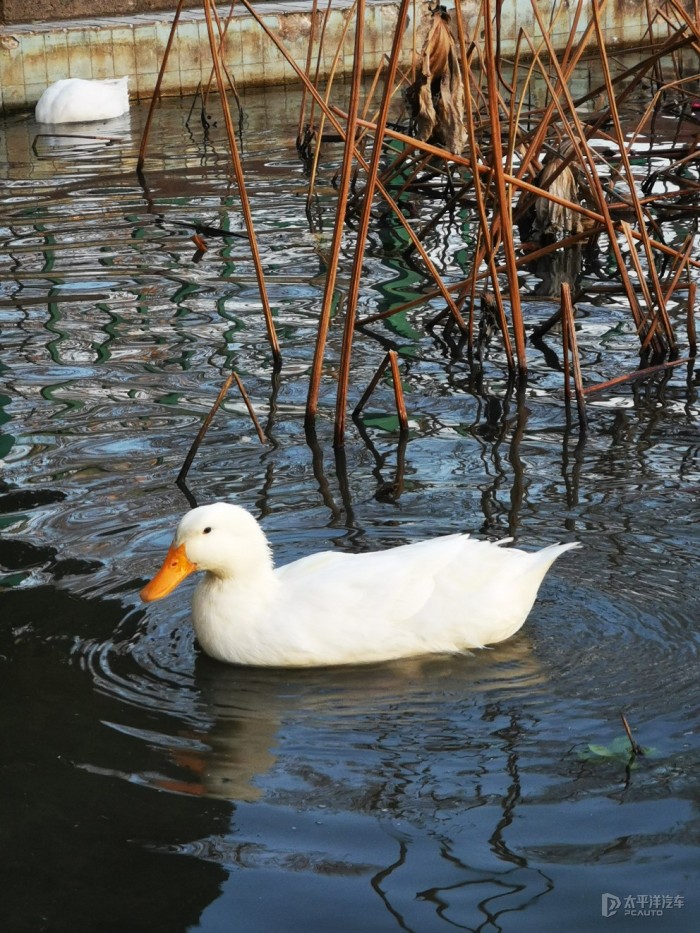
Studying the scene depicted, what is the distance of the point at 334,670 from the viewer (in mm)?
4309

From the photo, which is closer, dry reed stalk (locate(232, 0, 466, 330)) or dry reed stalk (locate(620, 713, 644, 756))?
dry reed stalk (locate(620, 713, 644, 756))

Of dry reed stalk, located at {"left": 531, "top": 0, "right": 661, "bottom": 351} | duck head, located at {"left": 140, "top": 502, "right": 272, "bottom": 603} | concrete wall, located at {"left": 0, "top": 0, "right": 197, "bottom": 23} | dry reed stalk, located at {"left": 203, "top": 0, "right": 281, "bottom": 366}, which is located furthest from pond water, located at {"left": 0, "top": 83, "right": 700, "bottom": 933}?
concrete wall, located at {"left": 0, "top": 0, "right": 197, "bottom": 23}

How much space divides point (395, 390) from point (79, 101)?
948cm

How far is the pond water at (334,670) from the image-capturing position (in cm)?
328

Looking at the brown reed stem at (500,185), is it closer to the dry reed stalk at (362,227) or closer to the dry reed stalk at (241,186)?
the dry reed stalk at (362,227)

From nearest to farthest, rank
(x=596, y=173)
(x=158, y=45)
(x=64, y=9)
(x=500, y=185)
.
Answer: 1. (x=500, y=185)
2. (x=596, y=173)
3. (x=158, y=45)
4. (x=64, y=9)

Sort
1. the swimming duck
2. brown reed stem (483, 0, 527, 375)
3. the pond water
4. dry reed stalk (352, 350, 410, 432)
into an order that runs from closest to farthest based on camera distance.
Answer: the pond water
the swimming duck
brown reed stem (483, 0, 527, 375)
dry reed stalk (352, 350, 410, 432)

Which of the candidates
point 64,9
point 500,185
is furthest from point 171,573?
point 64,9

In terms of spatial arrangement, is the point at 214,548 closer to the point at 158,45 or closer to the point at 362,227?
the point at 362,227

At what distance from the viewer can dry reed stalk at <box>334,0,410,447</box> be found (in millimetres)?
5355

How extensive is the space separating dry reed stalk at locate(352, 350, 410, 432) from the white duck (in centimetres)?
895

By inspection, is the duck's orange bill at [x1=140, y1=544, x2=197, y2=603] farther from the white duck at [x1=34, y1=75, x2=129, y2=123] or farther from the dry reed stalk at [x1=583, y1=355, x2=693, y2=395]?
the white duck at [x1=34, y1=75, x2=129, y2=123]

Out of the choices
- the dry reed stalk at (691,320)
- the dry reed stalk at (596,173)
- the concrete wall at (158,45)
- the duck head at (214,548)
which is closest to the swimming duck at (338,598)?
the duck head at (214,548)

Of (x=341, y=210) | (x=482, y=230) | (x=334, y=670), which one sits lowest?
(x=334, y=670)
